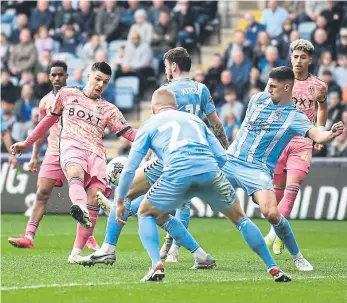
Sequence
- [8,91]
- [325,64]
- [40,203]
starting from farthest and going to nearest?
1. [8,91]
2. [325,64]
3. [40,203]

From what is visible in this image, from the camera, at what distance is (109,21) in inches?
1045

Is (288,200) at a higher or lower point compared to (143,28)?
lower

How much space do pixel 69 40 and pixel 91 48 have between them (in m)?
0.90

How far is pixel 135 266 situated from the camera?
11.8 metres

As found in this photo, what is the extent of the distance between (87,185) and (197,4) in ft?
45.3

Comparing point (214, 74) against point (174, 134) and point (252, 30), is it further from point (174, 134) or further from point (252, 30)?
point (174, 134)

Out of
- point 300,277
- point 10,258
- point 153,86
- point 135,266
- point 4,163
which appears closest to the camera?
point 300,277

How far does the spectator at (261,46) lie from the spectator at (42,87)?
196 inches

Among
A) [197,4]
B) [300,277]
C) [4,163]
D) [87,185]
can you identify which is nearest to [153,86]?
[197,4]

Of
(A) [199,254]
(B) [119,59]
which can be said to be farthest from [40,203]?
(B) [119,59]

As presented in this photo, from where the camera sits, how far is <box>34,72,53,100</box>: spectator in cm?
2531

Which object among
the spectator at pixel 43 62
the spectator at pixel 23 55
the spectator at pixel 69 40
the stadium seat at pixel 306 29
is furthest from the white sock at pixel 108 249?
the spectator at pixel 69 40

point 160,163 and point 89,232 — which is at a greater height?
point 160,163

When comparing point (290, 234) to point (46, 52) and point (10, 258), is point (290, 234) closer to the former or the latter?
point (10, 258)
